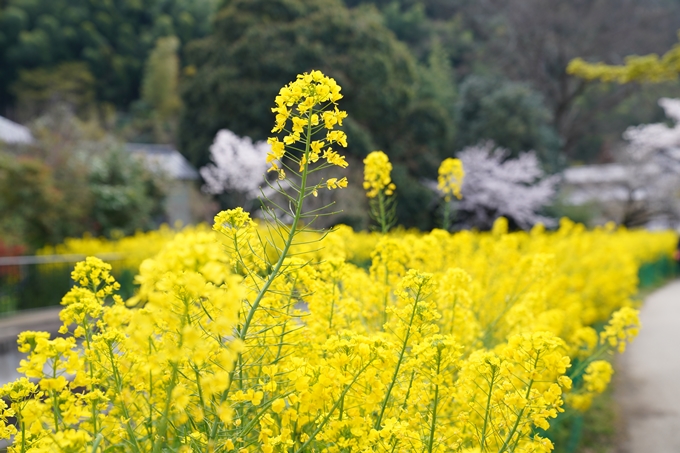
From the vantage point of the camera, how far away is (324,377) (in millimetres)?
1655

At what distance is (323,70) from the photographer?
16297mm

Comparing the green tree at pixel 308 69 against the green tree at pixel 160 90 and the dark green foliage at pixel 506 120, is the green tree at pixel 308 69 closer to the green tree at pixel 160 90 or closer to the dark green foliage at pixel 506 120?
the dark green foliage at pixel 506 120

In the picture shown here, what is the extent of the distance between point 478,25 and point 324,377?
32103 millimetres

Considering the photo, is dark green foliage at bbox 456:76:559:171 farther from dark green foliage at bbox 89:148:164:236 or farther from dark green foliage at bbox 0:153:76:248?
dark green foliage at bbox 0:153:76:248

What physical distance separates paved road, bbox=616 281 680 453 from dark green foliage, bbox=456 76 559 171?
10258 mm

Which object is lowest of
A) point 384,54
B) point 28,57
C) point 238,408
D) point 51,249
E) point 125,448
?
point 125,448

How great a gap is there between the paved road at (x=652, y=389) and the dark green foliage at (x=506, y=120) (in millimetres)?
10258

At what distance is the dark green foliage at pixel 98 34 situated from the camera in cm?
3033

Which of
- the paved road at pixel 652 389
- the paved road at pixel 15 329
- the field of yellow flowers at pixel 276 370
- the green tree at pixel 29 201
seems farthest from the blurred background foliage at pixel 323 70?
the field of yellow flowers at pixel 276 370

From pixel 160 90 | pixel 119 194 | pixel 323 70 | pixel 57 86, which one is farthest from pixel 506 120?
pixel 57 86

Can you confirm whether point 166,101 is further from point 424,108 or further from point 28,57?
point 424,108

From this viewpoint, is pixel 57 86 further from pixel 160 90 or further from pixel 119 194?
pixel 119 194

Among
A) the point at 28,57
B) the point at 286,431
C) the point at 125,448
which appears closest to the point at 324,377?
the point at 286,431

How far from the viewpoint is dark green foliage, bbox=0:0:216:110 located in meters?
30.3
